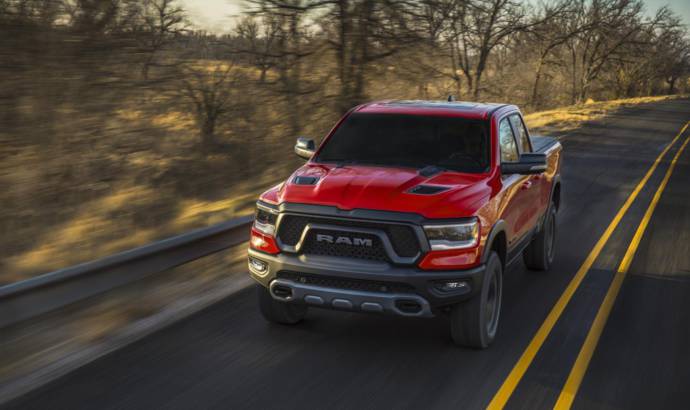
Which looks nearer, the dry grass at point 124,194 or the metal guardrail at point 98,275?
the metal guardrail at point 98,275

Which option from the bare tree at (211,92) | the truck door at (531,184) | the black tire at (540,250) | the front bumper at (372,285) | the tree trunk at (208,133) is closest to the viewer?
the front bumper at (372,285)

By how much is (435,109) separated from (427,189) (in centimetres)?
152

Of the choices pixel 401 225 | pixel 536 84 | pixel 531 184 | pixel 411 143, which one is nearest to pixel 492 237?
pixel 401 225

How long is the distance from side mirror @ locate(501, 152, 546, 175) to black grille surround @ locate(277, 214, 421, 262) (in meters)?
1.53

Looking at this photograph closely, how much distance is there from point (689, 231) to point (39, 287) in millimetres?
9613

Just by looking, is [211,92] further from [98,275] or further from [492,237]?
[492,237]

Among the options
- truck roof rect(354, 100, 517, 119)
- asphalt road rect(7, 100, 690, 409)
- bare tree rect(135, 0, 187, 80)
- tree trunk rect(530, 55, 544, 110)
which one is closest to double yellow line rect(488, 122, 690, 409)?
asphalt road rect(7, 100, 690, 409)

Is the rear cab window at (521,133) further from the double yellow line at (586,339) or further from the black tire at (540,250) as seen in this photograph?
the double yellow line at (586,339)

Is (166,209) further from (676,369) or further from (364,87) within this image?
(676,369)

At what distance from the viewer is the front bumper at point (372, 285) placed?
544 centimetres

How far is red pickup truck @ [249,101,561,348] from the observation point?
215 inches

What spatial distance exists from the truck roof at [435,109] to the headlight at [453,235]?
1624 mm

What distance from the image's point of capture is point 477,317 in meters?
5.84

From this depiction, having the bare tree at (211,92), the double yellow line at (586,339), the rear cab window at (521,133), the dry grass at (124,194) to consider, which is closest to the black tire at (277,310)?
the double yellow line at (586,339)
